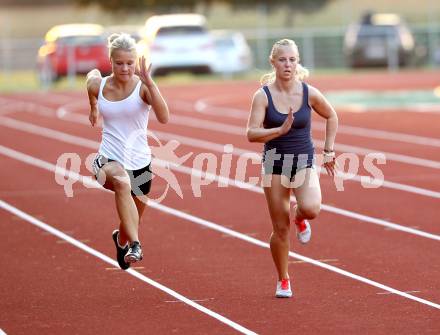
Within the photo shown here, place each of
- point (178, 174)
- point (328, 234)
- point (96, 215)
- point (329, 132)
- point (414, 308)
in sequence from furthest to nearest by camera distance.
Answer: point (178, 174), point (96, 215), point (328, 234), point (329, 132), point (414, 308)

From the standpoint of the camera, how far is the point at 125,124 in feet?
32.8

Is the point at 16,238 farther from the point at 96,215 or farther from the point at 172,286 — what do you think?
the point at 172,286

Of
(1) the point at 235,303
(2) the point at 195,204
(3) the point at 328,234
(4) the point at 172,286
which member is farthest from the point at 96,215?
(1) the point at 235,303

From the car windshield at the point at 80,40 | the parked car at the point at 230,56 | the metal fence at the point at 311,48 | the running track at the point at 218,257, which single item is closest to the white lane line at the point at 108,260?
the running track at the point at 218,257

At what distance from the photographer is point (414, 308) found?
359 inches

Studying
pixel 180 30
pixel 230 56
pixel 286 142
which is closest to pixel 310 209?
pixel 286 142

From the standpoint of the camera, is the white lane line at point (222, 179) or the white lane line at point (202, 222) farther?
the white lane line at point (222, 179)

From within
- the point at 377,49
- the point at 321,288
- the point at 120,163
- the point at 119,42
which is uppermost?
the point at 119,42

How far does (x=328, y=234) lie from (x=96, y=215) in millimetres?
2993

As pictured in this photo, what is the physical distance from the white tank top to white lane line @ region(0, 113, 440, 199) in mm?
6200

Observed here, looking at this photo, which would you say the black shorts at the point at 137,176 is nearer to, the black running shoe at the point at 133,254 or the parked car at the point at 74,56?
the black running shoe at the point at 133,254

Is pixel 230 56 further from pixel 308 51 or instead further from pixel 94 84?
pixel 94 84

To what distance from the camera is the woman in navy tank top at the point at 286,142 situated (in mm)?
9570

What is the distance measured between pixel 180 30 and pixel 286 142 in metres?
32.7
